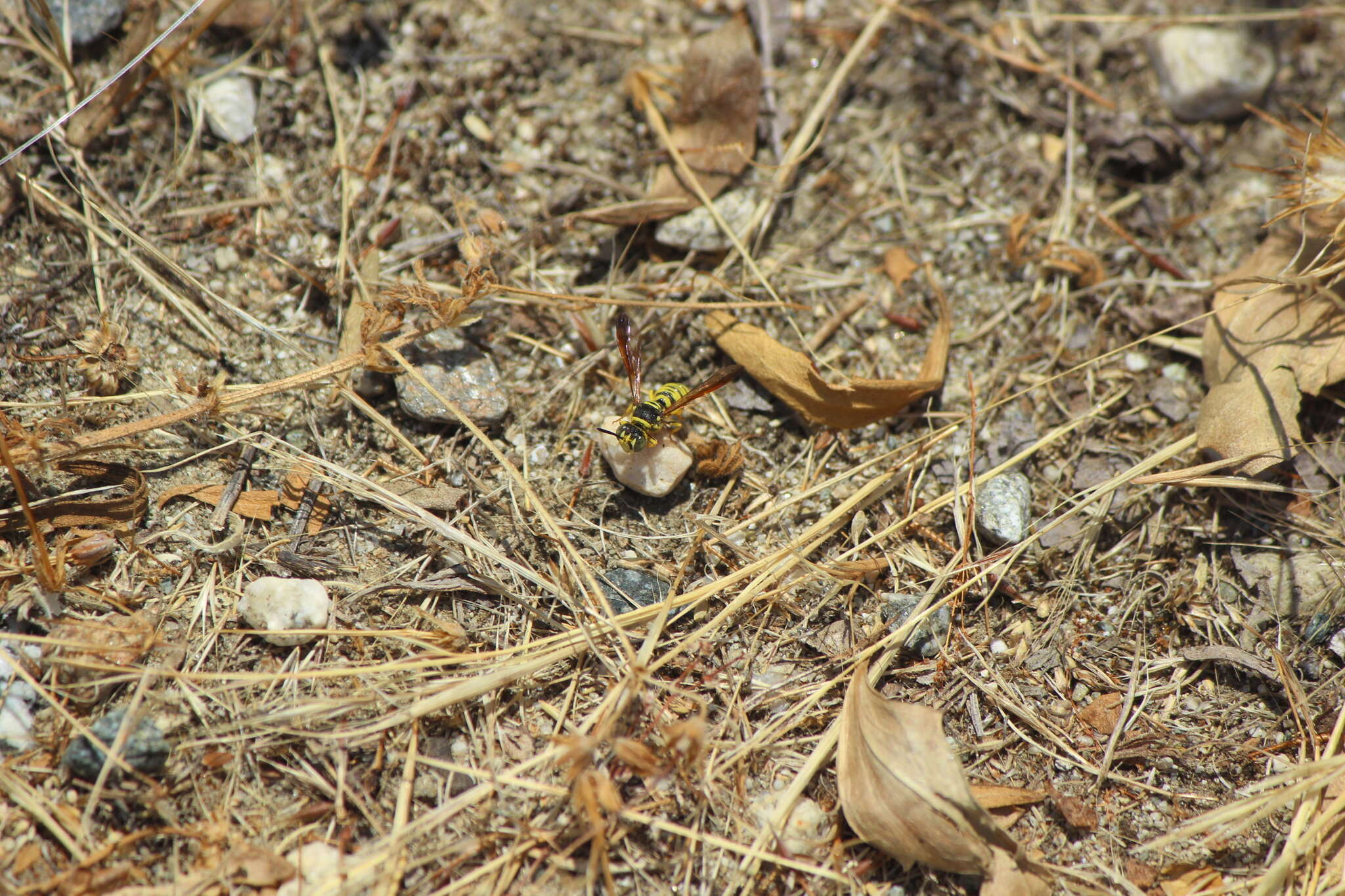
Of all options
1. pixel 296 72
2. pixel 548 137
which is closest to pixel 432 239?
pixel 548 137

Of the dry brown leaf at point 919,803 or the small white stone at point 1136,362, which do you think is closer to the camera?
the dry brown leaf at point 919,803

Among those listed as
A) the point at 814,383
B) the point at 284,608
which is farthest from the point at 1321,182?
the point at 284,608

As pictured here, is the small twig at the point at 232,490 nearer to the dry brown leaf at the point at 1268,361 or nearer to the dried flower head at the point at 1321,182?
the dry brown leaf at the point at 1268,361

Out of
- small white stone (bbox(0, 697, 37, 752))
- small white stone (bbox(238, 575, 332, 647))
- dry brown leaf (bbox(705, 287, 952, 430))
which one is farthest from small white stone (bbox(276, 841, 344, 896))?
dry brown leaf (bbox(705, 287, 952, 430))

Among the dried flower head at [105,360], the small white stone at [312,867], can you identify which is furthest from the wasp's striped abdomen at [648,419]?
the dried flower head at [105,360]

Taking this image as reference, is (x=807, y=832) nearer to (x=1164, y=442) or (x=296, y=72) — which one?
(x=1164, y=442)

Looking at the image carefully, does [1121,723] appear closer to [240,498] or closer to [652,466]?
[652,466]
